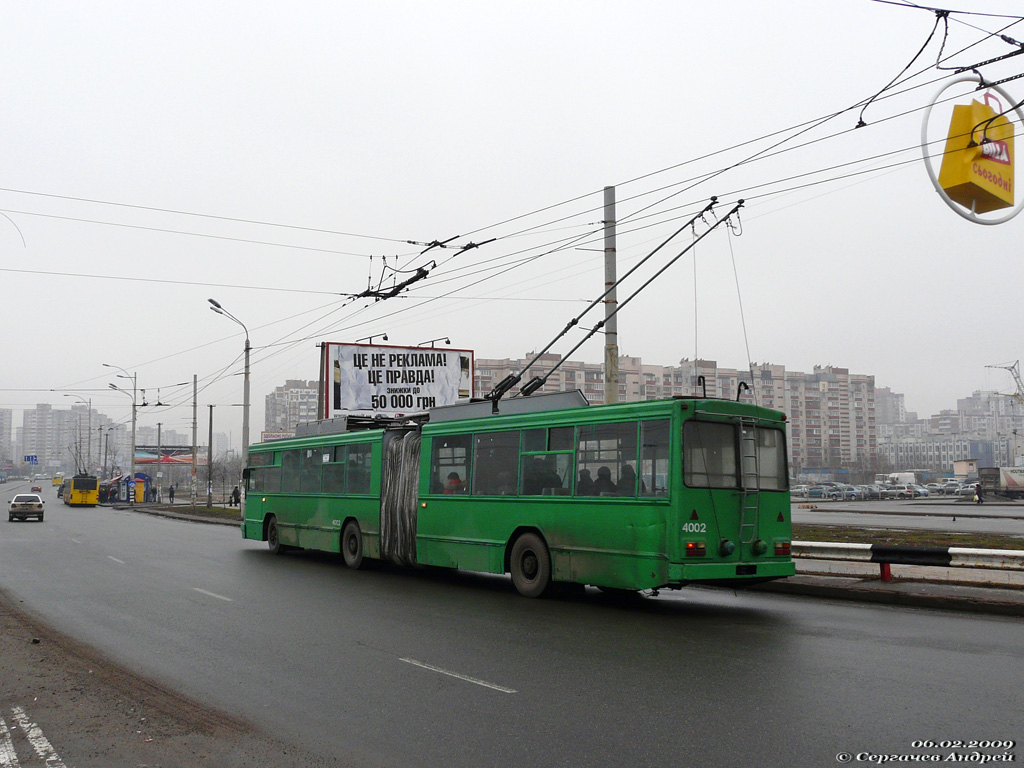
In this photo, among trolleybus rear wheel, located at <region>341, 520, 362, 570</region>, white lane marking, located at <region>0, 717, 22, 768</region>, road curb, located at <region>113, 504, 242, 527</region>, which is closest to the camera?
white lane marking, located at <region>0, 717, 22, 768</region>

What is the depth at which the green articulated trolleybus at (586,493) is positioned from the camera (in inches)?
445

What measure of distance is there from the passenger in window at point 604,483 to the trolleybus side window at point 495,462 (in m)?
1.81

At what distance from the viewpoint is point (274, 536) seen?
2170 cm

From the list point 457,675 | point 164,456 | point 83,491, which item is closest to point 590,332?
point 457,675

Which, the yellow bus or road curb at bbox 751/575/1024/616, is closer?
road curb at bbox 751/575/1024/616

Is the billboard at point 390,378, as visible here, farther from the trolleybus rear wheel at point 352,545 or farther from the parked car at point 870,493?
the parked car at point 870,493

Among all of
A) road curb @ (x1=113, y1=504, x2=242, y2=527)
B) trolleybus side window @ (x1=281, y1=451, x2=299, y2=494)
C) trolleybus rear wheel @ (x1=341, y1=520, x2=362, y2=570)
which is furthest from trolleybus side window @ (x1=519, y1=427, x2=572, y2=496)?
road curb @ (x1=113, y1=504, x2=242, y2=527)

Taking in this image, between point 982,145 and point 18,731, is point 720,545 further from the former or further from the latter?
point 18,731

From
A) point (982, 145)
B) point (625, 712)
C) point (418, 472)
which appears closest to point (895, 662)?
point (625, 712)

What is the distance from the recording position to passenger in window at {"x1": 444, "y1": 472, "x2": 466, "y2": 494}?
14.8m

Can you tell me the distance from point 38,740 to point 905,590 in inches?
419

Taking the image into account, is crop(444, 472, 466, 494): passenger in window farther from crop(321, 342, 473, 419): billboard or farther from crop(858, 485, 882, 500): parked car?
crop(858, 485, 882, 500): parked car

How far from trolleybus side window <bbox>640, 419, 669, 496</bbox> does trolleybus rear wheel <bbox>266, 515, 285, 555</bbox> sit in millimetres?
12386

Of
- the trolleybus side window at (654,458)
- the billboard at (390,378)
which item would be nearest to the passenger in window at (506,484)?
the trolleybus side window at (654,458)
